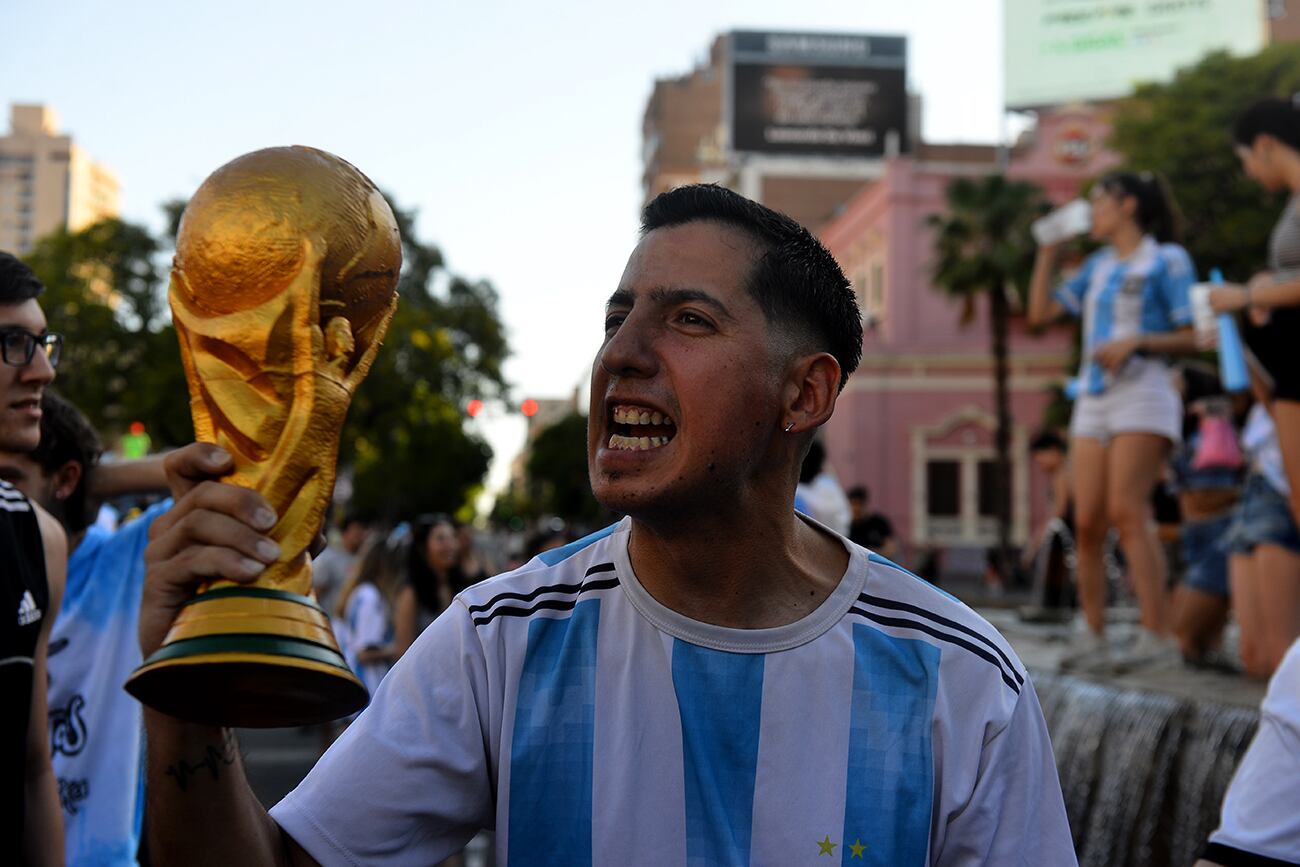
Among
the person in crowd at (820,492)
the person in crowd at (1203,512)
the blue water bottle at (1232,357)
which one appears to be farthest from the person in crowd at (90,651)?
the person in crowd at (1203,512)

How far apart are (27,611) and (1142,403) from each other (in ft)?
16.8

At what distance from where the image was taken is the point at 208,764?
1.67m

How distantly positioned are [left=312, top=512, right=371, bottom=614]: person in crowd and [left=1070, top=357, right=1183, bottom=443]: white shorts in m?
7.39

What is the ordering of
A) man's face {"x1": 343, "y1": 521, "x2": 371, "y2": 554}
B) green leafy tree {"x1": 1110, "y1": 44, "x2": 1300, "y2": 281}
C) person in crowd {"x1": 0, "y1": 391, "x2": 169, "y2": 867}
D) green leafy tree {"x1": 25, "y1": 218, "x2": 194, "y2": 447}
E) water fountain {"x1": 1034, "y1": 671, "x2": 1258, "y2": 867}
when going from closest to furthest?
person in crowd {"x1": 0, "y1": 391, "x2": 169, "y2": 867}
water fountain {"x1": 1034, "y1": 671, "x2": 1258, "y2": 867}
man's face {"x1": 343, "y1": 521, "x2": 371, "y2": 554}
green leafy tree {"x1": 1110, "y1": 44, "x2": 1300, "y2": 281}
green leafy tree {"x1": 25, "y1": 218, "x2": 194, "y2": 447}

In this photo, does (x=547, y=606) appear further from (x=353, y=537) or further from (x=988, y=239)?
(x=988, y=239)

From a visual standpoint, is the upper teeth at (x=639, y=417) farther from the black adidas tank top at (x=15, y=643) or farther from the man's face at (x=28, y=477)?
the man's face at (x=28, y=477)

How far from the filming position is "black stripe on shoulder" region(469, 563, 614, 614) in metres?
2.10

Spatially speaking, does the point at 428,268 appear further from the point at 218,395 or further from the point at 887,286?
the point at 218,395

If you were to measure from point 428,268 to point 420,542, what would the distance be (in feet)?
111

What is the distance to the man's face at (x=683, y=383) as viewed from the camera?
206 cm

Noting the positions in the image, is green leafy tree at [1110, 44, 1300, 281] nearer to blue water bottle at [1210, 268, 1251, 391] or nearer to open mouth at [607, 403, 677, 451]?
blue water bottle at [1210, 268, 1251, 391]

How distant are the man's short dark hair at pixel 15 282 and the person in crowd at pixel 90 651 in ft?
2.44

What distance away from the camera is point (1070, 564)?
13180 millimetres

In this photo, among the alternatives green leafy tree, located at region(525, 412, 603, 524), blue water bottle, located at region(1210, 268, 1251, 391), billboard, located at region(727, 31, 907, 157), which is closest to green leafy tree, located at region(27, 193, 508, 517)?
green leafy tree, located at region(525, 412, 603, 524)
